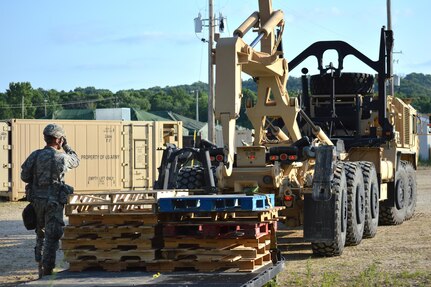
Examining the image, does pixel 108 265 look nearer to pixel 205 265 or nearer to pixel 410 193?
pixel 205 265

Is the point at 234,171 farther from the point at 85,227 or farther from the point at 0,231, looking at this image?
the point at 0,231

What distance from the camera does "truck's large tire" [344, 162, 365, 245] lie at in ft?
49.4

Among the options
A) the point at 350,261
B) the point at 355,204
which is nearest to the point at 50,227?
the point at 350,261

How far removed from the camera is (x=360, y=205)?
51.5 feet

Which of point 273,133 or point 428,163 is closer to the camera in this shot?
point 273,133

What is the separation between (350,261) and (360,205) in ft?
5.98

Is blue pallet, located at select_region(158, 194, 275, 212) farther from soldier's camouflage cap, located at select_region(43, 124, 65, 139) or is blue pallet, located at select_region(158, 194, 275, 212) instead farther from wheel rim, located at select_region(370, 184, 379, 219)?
wheel rim, located at select_region(370, 184, 379, 219)

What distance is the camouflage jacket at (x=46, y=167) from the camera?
1155 cm

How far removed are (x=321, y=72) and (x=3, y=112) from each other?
2939 inches

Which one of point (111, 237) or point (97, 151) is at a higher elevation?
point (97, 151)

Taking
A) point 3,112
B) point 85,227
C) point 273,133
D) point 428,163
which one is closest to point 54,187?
point 85,227

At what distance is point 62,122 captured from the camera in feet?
95.1

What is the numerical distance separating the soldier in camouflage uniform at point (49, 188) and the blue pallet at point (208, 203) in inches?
67.2

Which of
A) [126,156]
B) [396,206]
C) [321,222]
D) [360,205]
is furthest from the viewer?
[126,156]
